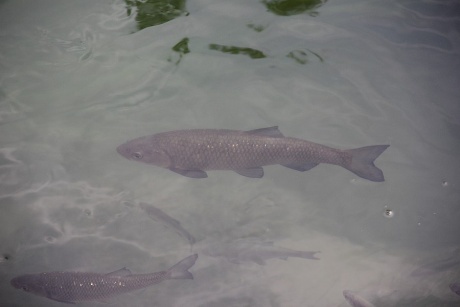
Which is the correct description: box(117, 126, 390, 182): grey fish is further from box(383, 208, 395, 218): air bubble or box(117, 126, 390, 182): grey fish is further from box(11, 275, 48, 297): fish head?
box(11, 275, 48, 297): fish head

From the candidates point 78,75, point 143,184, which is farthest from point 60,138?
point 143,184

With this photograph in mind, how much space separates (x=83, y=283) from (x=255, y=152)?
225 centimetres

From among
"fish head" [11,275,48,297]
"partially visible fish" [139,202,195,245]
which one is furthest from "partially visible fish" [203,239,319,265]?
"fish head" [11,275,48,297]

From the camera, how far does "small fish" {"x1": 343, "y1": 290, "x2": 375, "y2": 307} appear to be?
411 centimetres

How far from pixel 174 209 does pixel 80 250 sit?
127 centimetres

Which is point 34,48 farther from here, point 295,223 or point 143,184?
point 295,223

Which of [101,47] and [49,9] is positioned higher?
[49,9]

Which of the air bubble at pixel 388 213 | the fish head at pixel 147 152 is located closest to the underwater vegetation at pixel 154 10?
the fish head at pixel 147 152

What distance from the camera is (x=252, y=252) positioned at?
4418 mm

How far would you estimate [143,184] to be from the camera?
5027 mm

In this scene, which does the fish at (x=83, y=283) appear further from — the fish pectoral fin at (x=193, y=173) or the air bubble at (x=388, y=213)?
the air bubble at (x=388, y=213)

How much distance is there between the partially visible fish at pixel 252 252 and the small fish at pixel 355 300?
53 cm

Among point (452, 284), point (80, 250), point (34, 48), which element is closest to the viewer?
point (452, 284)

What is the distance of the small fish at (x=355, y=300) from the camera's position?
411 cm
